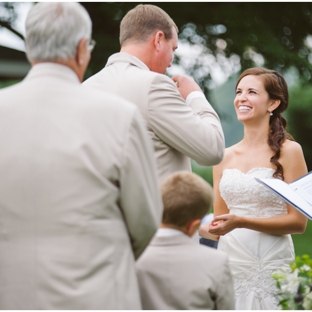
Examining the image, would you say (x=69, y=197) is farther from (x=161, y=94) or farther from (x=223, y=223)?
(x=223, y=223)

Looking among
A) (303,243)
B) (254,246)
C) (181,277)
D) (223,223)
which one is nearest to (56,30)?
(181,277)

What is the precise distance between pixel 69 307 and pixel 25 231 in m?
0.33

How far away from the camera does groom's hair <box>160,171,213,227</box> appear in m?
2.66

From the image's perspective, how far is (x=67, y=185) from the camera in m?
2.25

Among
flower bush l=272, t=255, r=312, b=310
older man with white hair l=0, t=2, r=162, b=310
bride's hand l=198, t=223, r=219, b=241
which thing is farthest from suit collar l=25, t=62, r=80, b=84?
bride's hand l=198, t=223, r=219, b=241

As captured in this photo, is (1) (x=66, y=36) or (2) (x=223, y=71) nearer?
(1) (x=66, y=36)

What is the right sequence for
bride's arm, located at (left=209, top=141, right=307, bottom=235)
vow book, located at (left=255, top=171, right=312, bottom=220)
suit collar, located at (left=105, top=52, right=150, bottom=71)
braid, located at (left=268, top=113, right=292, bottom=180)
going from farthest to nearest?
1. braid, located at (left=268, top=113, right=292, bottom=180)
2. bride's arm, located at (left=209, top=141, right=307, bottom=235)
3. vow book, located at (left=255, top=171, right=312, bottom=220)
4. suit collar, located at (left=105, top=52, right=150, bottom=71)

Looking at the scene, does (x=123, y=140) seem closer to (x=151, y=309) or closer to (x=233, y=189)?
(x=151, y=309)

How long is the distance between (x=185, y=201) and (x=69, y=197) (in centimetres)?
61

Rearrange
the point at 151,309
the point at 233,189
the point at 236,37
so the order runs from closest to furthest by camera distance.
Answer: the point at 151,309
the point at 233,189
the point at 236,37

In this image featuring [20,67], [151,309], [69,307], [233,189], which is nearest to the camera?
[69,307]

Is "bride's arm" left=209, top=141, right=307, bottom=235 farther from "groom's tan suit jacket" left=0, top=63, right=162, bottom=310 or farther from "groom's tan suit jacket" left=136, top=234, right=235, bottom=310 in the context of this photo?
"groom's tan suit jacket" left=0, top=63, right=162, bottom=310

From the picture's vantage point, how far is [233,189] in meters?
4.59

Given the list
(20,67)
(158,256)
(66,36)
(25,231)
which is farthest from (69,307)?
(20,67)
